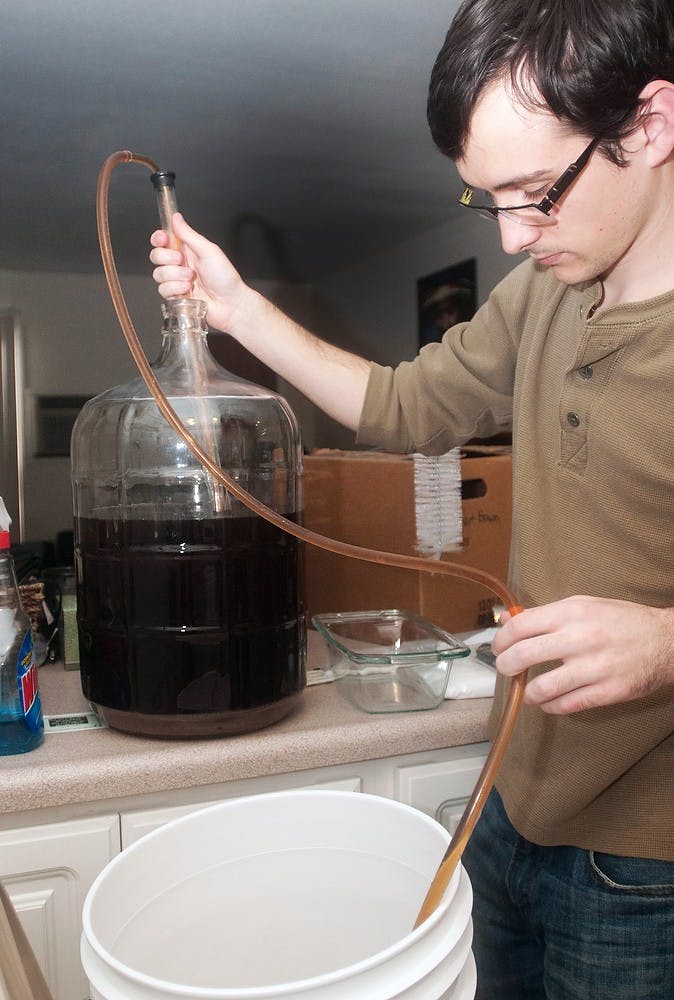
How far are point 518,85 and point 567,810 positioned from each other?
75 cm

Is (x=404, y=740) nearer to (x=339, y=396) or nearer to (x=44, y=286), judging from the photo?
(x=339, y=396)

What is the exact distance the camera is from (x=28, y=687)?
103 centimetres

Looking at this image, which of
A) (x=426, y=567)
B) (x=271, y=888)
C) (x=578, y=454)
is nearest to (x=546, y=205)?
(x=578, y=454)

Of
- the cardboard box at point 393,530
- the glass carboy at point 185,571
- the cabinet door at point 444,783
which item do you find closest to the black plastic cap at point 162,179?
the glass carboy at point 185,571

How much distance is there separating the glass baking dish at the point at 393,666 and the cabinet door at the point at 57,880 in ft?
1.18

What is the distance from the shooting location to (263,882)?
27.7 inches

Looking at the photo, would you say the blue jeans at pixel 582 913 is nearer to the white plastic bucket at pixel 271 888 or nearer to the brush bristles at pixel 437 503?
the white plastic bucket at pixel 271 888

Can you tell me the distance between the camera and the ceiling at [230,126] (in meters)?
1.21

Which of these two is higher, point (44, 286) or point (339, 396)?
A: point (44, 286)

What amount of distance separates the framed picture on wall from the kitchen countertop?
2.81 ft

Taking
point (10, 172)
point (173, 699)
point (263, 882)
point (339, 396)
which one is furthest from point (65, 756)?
point (10, 172)

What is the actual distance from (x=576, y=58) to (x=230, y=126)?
30.2 inches

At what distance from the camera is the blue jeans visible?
918 millimetres

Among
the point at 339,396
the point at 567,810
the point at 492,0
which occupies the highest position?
the point at 492,0
